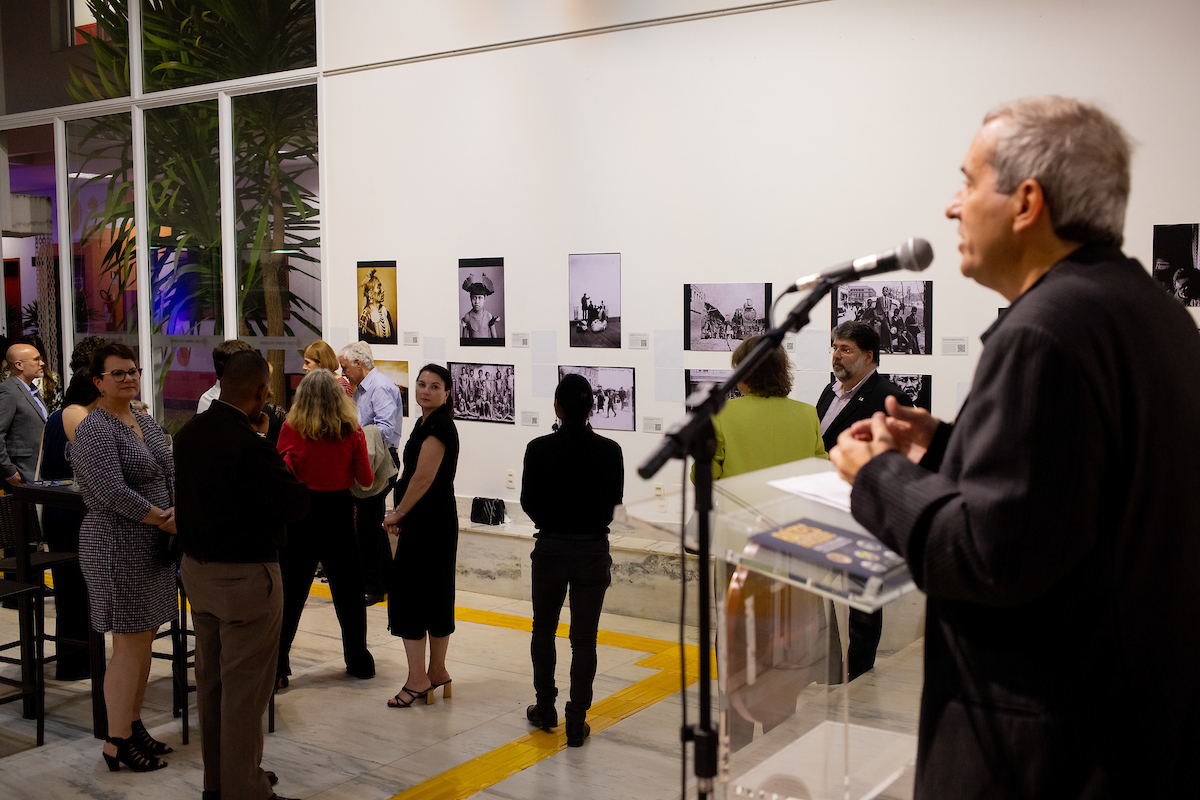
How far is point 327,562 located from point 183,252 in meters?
5.50

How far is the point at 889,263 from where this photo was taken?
1.67m

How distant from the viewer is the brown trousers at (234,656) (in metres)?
3.65

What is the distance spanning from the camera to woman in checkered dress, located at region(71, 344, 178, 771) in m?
4.12

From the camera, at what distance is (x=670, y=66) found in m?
6.46

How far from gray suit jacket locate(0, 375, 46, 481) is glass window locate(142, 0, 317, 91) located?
3.34 metres

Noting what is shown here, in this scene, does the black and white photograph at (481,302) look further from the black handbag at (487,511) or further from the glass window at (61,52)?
the glass window at (61,52)

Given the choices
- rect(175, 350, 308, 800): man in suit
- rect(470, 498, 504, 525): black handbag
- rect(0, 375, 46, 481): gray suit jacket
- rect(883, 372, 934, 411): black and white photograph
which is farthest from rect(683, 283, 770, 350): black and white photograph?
rect(0, 375, 46, 481): gray suit jacket

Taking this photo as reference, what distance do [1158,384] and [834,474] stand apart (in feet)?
1.99

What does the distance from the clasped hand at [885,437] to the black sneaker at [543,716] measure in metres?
3.40

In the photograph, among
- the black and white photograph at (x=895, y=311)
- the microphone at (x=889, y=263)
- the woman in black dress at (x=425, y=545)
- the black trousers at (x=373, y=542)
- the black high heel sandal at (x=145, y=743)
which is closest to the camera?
the microphone at (x=889, y=263)

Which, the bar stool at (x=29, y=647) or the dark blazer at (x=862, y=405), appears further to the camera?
the dark blazer at (x=862, y=405)

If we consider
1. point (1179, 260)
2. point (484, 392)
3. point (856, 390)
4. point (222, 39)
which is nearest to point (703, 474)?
point (856, 390)

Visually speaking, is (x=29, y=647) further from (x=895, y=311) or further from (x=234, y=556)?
(x=895, y=311)

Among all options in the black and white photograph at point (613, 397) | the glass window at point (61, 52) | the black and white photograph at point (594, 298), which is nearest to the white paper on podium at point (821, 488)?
the black and white photograph at point (613, 397)
